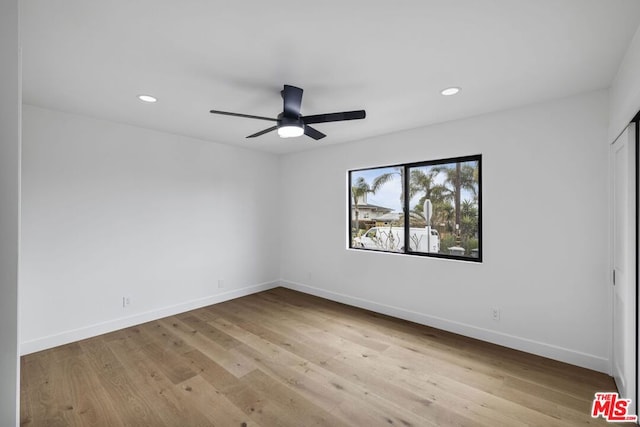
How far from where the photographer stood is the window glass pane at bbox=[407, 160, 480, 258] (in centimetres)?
339

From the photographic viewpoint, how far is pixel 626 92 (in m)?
1.99

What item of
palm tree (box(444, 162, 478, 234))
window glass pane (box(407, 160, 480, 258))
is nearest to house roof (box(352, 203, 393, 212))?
window glass pane (box(407, 160, 480, 258))

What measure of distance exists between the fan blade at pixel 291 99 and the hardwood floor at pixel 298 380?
227cm

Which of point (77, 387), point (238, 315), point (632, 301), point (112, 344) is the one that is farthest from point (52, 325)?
point (632, 301)

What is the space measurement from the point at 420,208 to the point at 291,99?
223 centimetres

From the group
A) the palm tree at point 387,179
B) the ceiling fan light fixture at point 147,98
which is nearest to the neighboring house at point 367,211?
the palm tree at point 387,179

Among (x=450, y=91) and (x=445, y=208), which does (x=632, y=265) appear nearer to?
(x=445, y=208)

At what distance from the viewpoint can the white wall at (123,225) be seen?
→ 301 centimetres

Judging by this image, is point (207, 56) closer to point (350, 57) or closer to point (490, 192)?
point (350, 57)

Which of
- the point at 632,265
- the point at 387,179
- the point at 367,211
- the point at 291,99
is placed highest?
the point at 291,99

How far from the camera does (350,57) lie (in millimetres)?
2061

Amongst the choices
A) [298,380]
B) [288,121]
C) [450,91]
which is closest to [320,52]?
[288,121]

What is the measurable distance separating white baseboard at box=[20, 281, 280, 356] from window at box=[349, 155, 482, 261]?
7.05 ft

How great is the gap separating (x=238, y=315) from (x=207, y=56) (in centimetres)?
316
